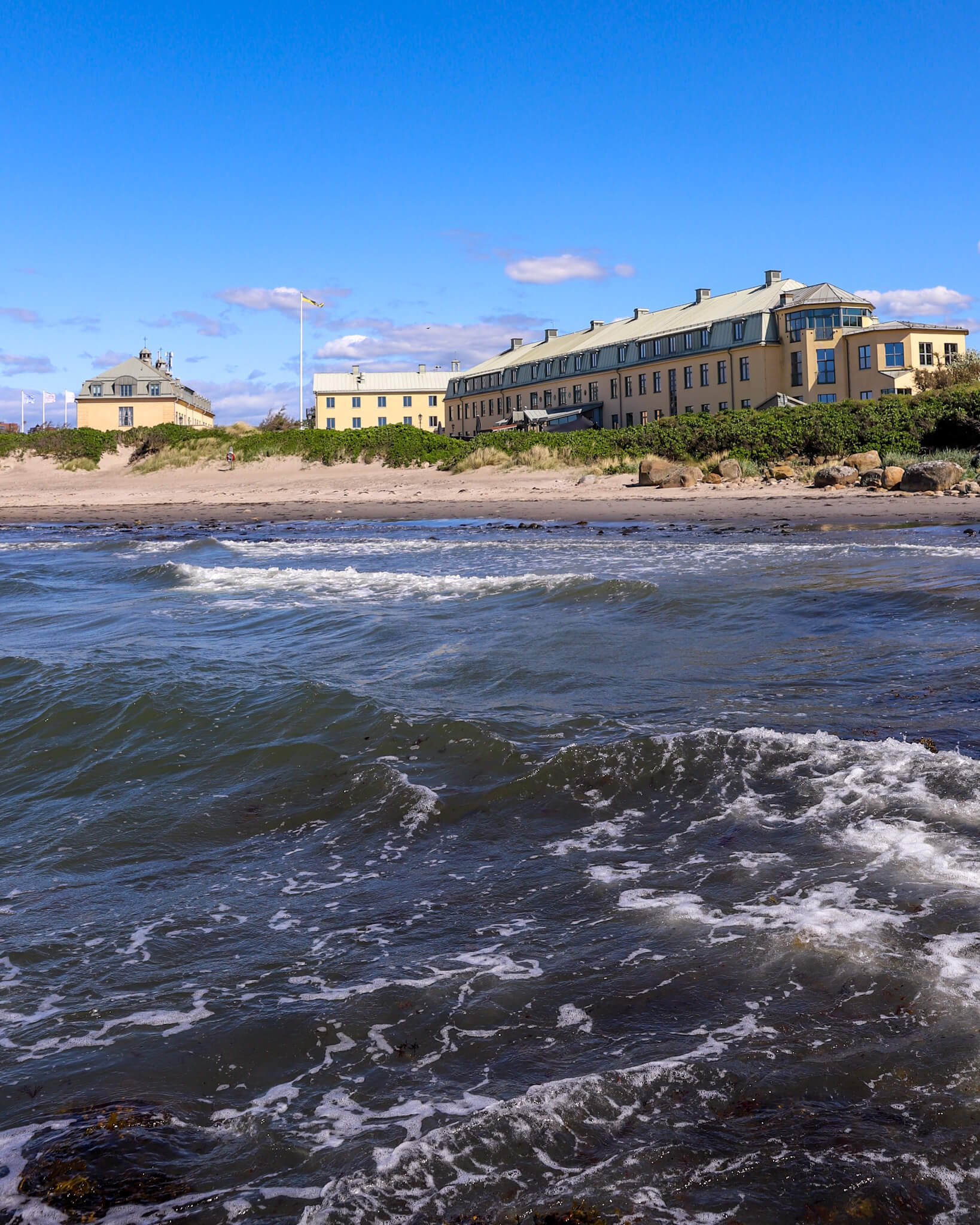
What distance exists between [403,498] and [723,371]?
1102 inches

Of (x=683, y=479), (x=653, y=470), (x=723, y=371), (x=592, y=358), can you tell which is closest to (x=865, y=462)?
(x=683, y=479)

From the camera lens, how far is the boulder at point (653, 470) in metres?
34.1

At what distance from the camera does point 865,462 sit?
30.5m

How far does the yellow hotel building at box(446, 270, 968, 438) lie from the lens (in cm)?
5134

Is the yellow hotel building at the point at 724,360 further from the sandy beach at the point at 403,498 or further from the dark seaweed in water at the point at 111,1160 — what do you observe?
the dark seaweed in water at the point at 111,1160

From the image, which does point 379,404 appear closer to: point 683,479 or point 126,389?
point 126,389

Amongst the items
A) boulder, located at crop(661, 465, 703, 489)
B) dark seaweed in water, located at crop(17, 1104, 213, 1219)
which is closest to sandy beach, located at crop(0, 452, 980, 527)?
boulder, located at crop(661, 465, 703, 489)

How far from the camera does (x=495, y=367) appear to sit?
8038 centimetres

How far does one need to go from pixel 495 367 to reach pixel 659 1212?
265ft

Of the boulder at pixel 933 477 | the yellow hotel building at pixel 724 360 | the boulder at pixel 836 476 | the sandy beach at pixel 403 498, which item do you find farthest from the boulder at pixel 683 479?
the yellow hotel building at pixel 724 360

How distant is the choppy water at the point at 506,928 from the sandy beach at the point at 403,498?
16.9 meters

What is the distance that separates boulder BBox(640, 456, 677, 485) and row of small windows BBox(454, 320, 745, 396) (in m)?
24.8

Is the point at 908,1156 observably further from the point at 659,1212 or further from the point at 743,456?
the point at 743,456

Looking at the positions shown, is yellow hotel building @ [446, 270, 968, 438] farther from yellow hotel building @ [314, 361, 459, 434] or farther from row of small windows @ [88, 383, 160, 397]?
row of small windows @ [88, 383, 160, 397]
